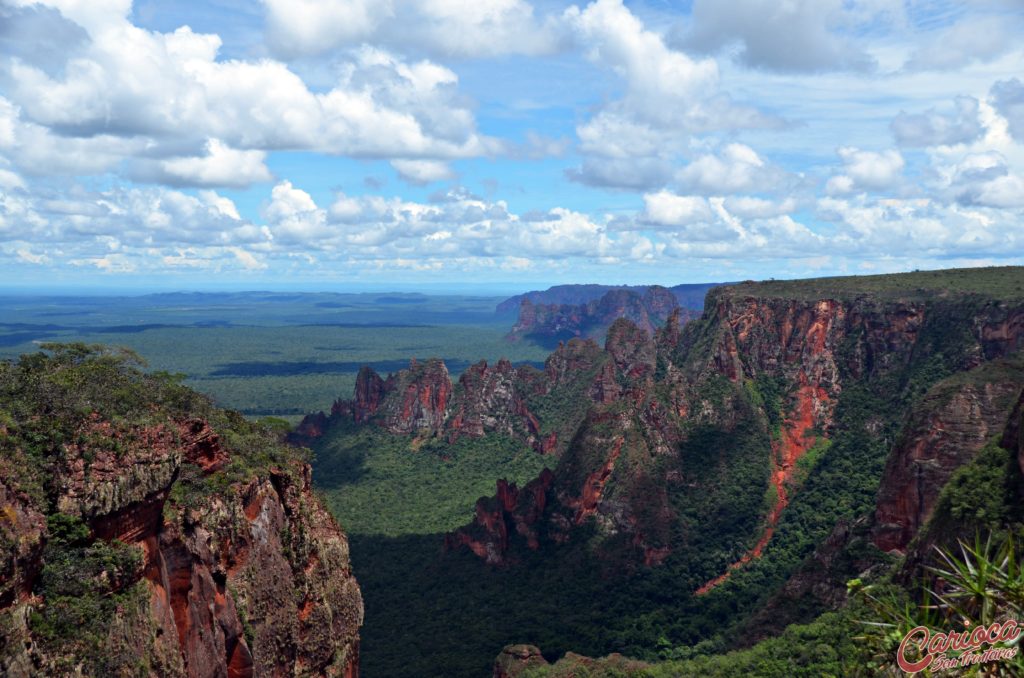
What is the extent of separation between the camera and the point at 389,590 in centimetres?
9150

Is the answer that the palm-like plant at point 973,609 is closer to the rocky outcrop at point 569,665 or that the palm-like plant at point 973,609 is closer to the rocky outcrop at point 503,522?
the rocky outcrop at point 569,665

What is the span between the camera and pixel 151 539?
97.6 feet

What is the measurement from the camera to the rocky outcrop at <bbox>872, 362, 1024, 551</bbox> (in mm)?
63094

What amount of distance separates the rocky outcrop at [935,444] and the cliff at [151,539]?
47.1 metres

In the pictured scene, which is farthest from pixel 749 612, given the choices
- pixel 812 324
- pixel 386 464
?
pixel 386 464

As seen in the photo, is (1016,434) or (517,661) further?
(517,661)

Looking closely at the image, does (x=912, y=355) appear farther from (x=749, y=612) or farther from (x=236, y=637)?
(x=236, y=637)

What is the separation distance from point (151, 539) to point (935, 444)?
63178 millimetres

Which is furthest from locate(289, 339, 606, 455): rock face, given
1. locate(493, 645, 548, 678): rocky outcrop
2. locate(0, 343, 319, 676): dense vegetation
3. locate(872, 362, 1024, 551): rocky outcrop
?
locate(0, 343, 319, 676): dense vegetation

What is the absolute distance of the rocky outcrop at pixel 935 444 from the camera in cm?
6309

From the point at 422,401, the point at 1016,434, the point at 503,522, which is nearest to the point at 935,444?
the point at 1016,434

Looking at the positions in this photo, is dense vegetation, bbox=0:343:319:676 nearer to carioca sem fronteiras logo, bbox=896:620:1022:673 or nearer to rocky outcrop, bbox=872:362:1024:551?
carioca sem fronteiras logo, bbox=896:620:1022:673

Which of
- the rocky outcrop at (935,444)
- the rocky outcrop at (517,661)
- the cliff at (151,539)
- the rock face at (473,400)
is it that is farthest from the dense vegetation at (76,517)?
the rock face at (473,400)

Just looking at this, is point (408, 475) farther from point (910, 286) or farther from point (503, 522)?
point (910, 286)
